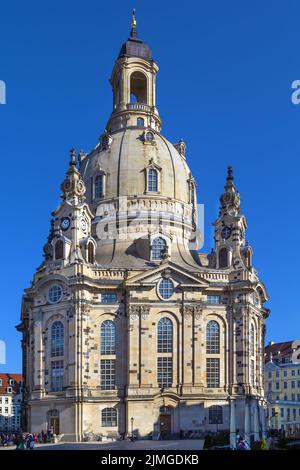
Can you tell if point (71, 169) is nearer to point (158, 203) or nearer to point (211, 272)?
point (158, 203)

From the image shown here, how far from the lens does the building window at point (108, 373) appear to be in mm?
60781

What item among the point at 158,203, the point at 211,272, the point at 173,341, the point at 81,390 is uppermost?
the point at 158,203

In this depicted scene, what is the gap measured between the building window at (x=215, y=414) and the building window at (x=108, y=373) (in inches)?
345

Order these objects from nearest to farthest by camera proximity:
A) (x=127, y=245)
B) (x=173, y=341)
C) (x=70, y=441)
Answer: (x=70, y=441) → (x=173, y=341) → (x=127, y=245)

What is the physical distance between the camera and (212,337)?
6297cm

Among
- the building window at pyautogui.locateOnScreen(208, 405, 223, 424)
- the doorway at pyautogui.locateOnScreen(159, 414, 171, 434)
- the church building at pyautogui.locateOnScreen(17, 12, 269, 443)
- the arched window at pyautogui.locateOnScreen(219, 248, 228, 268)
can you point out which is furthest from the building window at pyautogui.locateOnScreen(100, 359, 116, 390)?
the arched window at pyautogui.locateOnScreen(219, 248, 228, 268)

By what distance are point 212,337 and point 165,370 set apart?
5353mm

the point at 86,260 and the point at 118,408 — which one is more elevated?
the point at 86,260

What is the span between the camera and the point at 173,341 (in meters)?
61.4

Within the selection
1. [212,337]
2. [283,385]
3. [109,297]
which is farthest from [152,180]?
[283,385]
